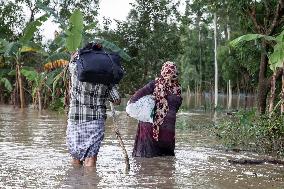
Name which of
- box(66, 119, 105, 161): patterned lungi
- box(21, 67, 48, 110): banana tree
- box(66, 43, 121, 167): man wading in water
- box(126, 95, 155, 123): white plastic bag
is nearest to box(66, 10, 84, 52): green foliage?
box(126, 95, 155, 123): white plastic bag

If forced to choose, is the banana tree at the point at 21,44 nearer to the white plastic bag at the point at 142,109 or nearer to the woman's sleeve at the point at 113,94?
the white plastic bag at the point at 142,109

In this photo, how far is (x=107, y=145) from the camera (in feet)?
32.9

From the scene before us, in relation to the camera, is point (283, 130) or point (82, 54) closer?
point (82, 54)

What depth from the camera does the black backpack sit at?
6.68m

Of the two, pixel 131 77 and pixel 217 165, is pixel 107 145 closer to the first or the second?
pixel 217 165

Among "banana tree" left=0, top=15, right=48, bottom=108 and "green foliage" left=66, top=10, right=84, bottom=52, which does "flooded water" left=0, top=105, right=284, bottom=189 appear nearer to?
"green foliage" left=66, top=10, right=84, bottom=52

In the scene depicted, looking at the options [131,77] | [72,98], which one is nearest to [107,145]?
[72,98]

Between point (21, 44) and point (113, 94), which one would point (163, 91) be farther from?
point (21, 44)

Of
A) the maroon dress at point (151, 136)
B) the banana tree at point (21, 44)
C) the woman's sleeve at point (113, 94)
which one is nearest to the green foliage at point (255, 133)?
the maroon dress at point (151, 136)

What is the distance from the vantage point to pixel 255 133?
9641 mm

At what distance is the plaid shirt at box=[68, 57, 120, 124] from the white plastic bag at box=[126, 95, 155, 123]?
4.65 ft

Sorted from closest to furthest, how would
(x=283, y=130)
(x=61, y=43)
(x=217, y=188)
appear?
(x=217, y=188)
(x=283, y=130)
(x=61, y=43)

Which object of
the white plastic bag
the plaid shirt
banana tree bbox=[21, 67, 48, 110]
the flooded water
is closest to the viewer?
the flooded water

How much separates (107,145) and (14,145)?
1.69 metres
